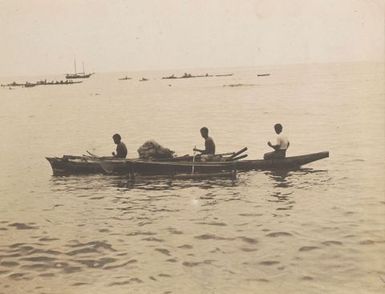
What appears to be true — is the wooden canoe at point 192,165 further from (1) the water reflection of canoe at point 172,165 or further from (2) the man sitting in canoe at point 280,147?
(2) the man sitting in canoe at point 280,147

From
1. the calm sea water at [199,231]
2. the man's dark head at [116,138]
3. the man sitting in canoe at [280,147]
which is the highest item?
the man's dark head at [116,138]

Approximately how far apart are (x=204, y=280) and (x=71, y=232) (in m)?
3.59

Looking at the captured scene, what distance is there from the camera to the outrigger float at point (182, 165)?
44.0ft

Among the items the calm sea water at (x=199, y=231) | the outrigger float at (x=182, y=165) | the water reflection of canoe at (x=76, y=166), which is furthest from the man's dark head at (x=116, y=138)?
the calm sea water at (x=199, y=231)

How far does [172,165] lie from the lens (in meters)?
13.5

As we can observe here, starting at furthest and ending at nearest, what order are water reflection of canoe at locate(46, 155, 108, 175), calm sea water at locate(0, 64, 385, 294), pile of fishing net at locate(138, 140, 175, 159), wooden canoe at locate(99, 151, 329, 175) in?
water reflection of canoe at locate(46, 155, 108, 175) → pile of fishing net at locate(138, 140, 175, 159) → wooden canoe at locate(99, 151, 329, 175) → calm sea water at locate(0, 64, 385, 294)

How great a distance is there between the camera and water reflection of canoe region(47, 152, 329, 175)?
1341cm

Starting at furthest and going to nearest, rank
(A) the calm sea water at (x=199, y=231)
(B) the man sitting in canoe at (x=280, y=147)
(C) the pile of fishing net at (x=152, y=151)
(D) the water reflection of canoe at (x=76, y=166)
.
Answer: (D) the water reflection of canoe at (x=76, y=166), (C) the pile of fishing net at (x=152, y=151), (B) the man sitting in canoe at (x=280, y=147), (A) the calm sea water at (x=199, y=231)

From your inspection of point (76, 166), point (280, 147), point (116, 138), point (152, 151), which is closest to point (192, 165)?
point (152, 151)

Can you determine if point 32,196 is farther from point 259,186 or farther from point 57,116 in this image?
point 57,116

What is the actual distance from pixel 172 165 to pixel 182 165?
290 mm

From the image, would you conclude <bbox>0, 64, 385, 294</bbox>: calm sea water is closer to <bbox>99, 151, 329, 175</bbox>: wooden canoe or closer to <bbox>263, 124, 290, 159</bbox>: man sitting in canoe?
<bbox>99, 151, 329, 175</bbox>: wooden canoe

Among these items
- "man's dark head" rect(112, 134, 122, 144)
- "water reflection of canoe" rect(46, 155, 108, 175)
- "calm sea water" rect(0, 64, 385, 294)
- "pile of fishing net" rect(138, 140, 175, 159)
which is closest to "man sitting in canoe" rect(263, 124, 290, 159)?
"calm sea water" rect(0, 64, 385, 294)

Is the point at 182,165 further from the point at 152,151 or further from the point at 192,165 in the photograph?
the point at 152,151
